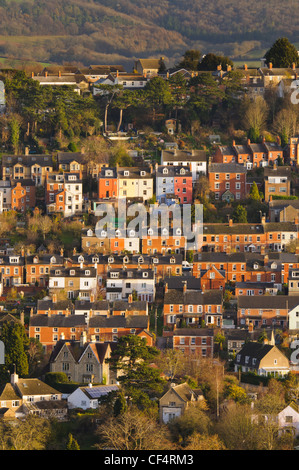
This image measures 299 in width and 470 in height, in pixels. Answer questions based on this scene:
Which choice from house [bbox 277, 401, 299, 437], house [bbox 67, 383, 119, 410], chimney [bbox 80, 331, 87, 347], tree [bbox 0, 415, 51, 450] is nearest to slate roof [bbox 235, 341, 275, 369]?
house [bbox 277, 401, 299, 437]

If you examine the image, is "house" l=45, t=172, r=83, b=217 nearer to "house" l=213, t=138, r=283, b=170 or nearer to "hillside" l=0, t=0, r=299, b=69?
"house" l=213, t=138, r=283, b=170

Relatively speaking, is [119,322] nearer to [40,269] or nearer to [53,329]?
[53,329]

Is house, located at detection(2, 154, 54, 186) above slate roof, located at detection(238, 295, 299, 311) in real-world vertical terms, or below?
above

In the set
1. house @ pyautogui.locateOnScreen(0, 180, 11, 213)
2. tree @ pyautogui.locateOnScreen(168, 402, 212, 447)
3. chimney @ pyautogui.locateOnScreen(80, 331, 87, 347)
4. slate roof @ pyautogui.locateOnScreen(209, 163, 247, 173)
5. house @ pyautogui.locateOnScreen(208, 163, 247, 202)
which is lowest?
tree @ pyautogui.locateOnScreen(168, 402, 212, 447)

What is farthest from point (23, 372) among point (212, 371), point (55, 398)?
point (212, 371)

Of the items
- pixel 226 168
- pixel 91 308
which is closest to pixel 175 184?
pixel 226 168
